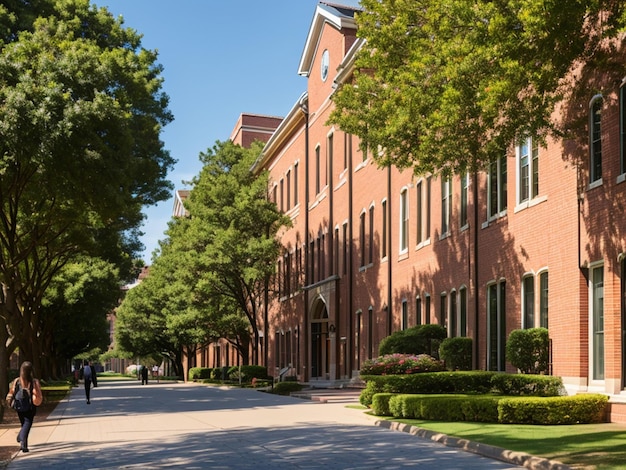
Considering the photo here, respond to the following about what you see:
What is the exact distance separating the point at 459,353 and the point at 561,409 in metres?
9.07

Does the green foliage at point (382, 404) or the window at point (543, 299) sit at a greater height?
the window at point (543, 299)

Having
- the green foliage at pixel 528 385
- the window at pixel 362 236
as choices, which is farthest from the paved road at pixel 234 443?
the window at pixel 362 236

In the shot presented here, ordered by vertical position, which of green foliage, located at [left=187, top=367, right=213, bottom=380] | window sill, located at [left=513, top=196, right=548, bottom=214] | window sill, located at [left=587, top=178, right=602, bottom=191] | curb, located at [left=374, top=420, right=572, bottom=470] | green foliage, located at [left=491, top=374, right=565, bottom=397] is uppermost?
window sill, located at [left=513, top=196, right=548, bottom=214]

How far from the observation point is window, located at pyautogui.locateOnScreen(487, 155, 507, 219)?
2669cm

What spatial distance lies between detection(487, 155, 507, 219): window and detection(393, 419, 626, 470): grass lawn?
836 centimetres

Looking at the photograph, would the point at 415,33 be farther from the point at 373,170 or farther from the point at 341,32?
the point at 341,32

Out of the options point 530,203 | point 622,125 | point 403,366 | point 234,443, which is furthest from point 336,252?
point 234,443

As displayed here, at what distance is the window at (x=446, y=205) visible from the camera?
102ft

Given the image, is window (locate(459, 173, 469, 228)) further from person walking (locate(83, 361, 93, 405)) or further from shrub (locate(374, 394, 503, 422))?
person walking (locate(83, 361, 93, 405))

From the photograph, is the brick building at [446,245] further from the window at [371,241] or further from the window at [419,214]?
the window at [371,241]

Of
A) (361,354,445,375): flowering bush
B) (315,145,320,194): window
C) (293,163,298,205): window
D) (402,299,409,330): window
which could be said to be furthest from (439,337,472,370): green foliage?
(293,163,298,205): window

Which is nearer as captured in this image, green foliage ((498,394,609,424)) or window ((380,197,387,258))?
green foliage ((498,394,609,424))

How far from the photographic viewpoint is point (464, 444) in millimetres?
15977

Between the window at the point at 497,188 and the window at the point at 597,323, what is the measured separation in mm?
5917
